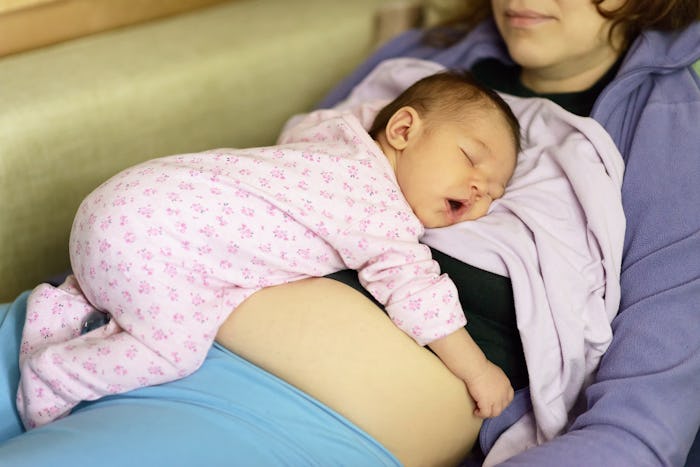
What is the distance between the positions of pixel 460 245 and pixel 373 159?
0.18m

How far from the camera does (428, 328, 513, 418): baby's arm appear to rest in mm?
1173

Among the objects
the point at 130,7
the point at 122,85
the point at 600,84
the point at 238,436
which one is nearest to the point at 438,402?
the point at 238,436

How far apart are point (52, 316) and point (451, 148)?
627 mm

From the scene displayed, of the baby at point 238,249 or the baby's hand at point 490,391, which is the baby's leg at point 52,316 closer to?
the baby at point 238,249

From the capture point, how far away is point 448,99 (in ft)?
4.24

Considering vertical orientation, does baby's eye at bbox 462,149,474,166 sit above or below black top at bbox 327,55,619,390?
above

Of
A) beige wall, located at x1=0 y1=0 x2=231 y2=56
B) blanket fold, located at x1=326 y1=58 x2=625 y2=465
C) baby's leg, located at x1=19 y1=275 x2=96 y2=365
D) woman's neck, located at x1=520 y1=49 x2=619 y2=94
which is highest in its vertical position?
beige wall, located at x1=0 y1=0 x2=231 y2=56

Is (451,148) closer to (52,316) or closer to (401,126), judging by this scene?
(401,126)

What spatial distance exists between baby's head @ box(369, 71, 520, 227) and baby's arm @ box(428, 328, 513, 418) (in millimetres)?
195

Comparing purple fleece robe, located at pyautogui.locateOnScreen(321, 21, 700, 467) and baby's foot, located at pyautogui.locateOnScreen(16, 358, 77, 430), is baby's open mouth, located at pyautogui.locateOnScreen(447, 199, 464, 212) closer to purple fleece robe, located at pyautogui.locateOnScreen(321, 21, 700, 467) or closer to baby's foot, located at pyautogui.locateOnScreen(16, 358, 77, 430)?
purple fleece robe, located at pyautogui.locateOnScreen(321, 21, 700, 467)

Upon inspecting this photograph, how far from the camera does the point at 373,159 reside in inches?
49.2

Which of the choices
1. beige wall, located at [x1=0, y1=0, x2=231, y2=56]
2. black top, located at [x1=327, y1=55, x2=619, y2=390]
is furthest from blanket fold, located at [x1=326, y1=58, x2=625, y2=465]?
beige wall, located at [x1=0, y1=0, x2=231, y2=56]

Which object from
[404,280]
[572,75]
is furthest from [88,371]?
[572,75]

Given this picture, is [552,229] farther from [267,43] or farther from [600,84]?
[267,43]
